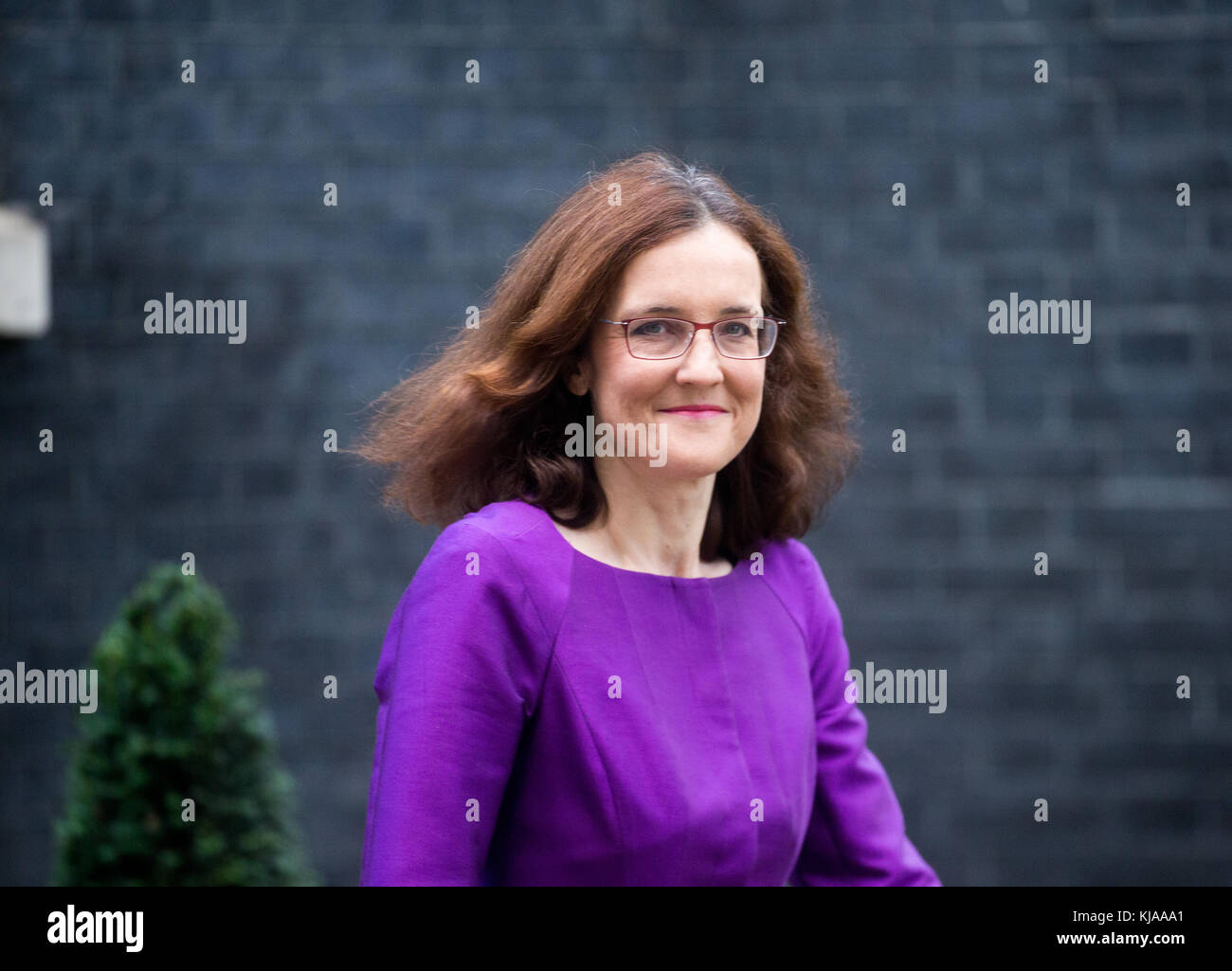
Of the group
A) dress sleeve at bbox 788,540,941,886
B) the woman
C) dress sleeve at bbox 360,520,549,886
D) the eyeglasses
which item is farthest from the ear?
dress sleeve at bbox 788,540,941,886

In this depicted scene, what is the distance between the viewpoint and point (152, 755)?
3854 mm

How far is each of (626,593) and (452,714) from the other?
370mm

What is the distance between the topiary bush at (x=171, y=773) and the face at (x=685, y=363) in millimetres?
2346

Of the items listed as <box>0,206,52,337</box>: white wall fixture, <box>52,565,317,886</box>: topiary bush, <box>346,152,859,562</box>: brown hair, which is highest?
<box>0,206,52,337</box>: white wall fixture

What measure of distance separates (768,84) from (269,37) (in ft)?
6.04

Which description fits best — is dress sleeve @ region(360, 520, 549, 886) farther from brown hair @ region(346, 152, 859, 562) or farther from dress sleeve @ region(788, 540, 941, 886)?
dress sleeve @ region(788, 540, 941, 886)

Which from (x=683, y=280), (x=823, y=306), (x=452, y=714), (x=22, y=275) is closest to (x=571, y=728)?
(x=452, y=714)

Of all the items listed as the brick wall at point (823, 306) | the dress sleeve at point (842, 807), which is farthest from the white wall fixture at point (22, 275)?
the dress sleeve at point (842, 807)

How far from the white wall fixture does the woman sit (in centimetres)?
293

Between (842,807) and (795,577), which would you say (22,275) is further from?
(842,807)

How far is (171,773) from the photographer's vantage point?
12.7ft

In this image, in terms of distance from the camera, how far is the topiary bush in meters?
3.82
